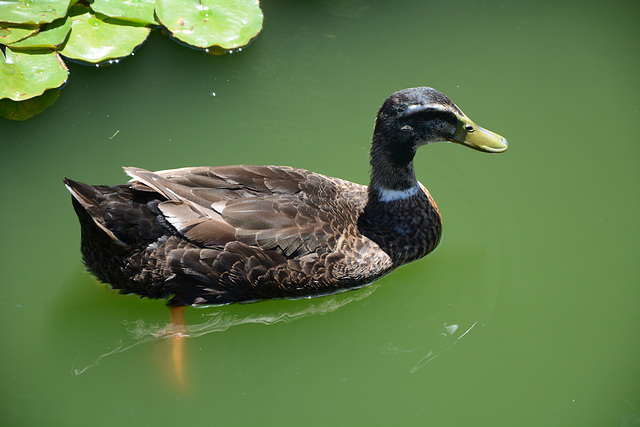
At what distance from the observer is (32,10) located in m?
4.84

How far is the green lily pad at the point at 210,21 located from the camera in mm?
5102

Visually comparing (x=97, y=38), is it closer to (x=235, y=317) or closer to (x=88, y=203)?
(x=88, y=203)

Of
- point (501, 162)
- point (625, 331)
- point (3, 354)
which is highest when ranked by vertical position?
point (501, 162)

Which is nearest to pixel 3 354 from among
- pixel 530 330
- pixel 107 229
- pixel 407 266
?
pixel 107 229

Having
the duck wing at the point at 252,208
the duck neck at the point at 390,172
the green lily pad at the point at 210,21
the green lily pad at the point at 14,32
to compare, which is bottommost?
the duck wing at the point at 252,208

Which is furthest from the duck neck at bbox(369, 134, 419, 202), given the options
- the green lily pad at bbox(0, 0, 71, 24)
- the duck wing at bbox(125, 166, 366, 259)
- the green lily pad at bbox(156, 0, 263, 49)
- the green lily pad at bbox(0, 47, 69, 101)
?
the green lily pad at bbox(0, 0, 71, 24)

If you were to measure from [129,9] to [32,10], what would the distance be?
725 mm

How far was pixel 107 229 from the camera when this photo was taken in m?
3.56

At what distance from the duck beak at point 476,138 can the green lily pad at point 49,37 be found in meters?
3.10

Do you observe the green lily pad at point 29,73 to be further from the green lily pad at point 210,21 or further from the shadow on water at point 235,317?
the shadow on water at point 235,317

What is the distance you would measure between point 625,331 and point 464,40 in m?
2.99

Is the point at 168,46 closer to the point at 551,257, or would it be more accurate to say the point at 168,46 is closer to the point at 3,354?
the point at 3,354

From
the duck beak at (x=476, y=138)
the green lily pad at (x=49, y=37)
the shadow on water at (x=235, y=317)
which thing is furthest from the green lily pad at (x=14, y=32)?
the duck beak at (x=476, y=138)

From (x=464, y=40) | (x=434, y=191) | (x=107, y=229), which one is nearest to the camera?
(x=107, y=229)
